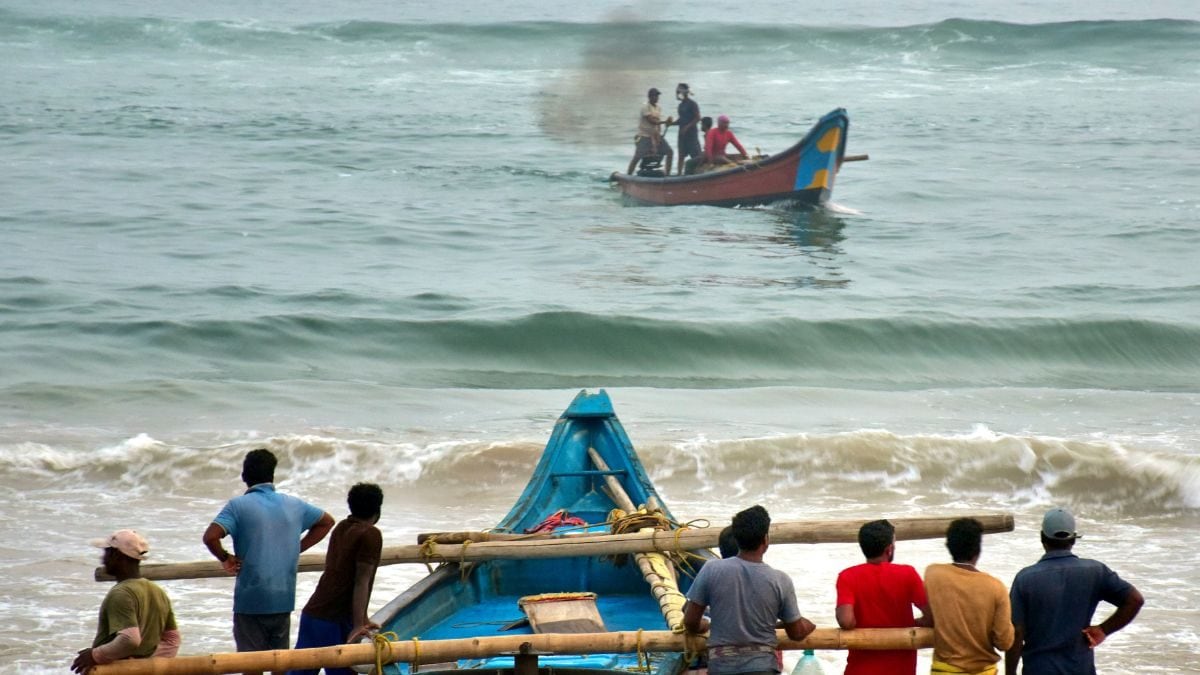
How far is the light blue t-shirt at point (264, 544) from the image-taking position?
5402 mm

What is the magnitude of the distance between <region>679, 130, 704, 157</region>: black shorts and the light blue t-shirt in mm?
17343

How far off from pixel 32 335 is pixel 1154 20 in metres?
41.3

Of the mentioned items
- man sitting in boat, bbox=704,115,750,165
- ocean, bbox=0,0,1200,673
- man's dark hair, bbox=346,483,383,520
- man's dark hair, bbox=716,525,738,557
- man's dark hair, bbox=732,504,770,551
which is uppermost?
man sitting in boat, bbox=704,115,750,165

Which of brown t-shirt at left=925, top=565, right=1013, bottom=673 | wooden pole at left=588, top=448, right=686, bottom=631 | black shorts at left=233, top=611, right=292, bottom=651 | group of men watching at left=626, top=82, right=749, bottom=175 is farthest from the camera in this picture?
group of men watching at left=626, top=82, right=749, bottom=175

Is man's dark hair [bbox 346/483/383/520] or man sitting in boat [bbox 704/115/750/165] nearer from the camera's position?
man's dark hair [bbox 346/483/383/520]

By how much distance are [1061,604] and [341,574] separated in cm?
266

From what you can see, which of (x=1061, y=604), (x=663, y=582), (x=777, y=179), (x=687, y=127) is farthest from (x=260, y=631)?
(x=777, y=179)

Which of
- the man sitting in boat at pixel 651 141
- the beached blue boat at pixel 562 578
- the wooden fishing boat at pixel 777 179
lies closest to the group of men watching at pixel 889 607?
the beached blue boat at pixel 562 578

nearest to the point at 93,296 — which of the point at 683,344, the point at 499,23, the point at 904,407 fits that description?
the point at 683,344

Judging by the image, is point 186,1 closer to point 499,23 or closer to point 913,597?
point 499,23

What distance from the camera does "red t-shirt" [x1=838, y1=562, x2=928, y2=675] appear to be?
4797mm

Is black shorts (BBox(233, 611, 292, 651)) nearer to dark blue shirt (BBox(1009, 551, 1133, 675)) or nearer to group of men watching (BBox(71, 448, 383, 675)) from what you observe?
group of men watching (BBox(71, 448, 383, 675))

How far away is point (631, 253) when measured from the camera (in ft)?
72.8

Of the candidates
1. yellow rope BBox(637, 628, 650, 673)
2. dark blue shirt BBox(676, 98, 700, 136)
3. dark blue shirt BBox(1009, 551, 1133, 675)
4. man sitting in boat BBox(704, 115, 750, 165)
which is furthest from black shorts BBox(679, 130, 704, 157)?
dark blue shirt BBox(1009, 551, 1133, 675)
